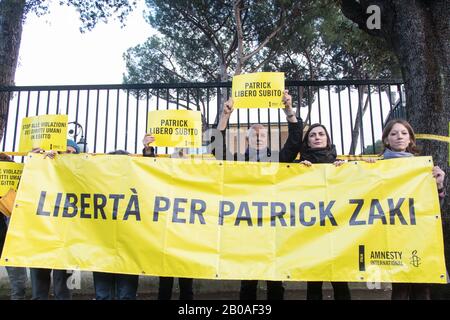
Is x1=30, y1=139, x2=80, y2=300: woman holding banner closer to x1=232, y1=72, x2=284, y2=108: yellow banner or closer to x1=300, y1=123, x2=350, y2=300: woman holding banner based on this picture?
x1=232, y1=72, x2=284, y2=108: yellow banner

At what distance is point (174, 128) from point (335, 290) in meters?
2.40

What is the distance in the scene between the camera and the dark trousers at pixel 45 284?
3721mm

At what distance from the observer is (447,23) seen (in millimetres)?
4531

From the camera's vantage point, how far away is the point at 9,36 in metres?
6.45

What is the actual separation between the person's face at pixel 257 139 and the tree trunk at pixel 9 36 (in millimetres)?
4479

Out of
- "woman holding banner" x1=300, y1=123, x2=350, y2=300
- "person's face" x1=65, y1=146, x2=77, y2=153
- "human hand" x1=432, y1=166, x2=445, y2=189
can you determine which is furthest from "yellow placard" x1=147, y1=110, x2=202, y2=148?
"human hand" x1=432, y1=166, x2=445, y2=189

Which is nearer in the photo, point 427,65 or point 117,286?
point 117,286

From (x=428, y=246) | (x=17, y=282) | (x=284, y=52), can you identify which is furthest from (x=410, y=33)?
(x=284, y=52)

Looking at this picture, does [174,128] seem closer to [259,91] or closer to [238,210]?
[259,91]

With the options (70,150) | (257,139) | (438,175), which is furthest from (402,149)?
(70,150)

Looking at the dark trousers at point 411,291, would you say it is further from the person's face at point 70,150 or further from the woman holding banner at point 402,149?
the person's face at point 70,150

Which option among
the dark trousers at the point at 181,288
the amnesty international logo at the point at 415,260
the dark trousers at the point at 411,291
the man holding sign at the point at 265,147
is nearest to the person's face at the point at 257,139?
the man holding sign at the point at 265,147

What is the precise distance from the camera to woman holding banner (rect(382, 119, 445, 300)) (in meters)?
3.38

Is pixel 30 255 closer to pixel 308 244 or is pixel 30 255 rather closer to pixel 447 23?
pixel 308 244
